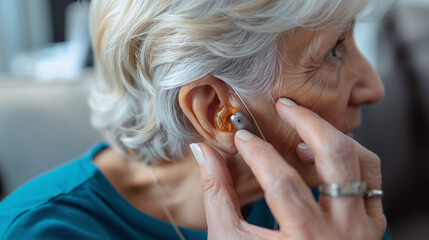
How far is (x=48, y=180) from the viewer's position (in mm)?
991

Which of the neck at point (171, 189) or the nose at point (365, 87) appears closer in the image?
the nose at point (365, 87)

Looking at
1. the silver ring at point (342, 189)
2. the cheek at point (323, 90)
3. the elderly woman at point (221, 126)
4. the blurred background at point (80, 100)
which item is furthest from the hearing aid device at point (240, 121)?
the blurred background at point (80, 100)

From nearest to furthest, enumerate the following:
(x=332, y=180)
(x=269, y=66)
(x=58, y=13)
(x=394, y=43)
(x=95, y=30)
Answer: (x=332, y=180), (x=269, y=66), (x=95, y=30), (x=394, y=43), (x=58, y=13)

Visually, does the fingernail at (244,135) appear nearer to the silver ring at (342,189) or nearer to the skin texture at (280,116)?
the skin texture at (280,116)

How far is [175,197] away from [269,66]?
50 centimetres

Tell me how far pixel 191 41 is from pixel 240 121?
0.66 ft

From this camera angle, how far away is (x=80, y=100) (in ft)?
5.25

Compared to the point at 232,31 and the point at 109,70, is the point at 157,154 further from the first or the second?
the point at 232,31

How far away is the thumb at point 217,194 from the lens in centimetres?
74

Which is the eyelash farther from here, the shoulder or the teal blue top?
the shoulder

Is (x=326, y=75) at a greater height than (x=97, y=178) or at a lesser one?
greater

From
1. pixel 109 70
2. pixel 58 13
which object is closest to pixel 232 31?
pixel 109 70

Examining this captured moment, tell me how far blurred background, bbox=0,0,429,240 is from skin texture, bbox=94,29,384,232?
0.29 metres

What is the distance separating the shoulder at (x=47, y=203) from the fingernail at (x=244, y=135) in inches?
17.7
